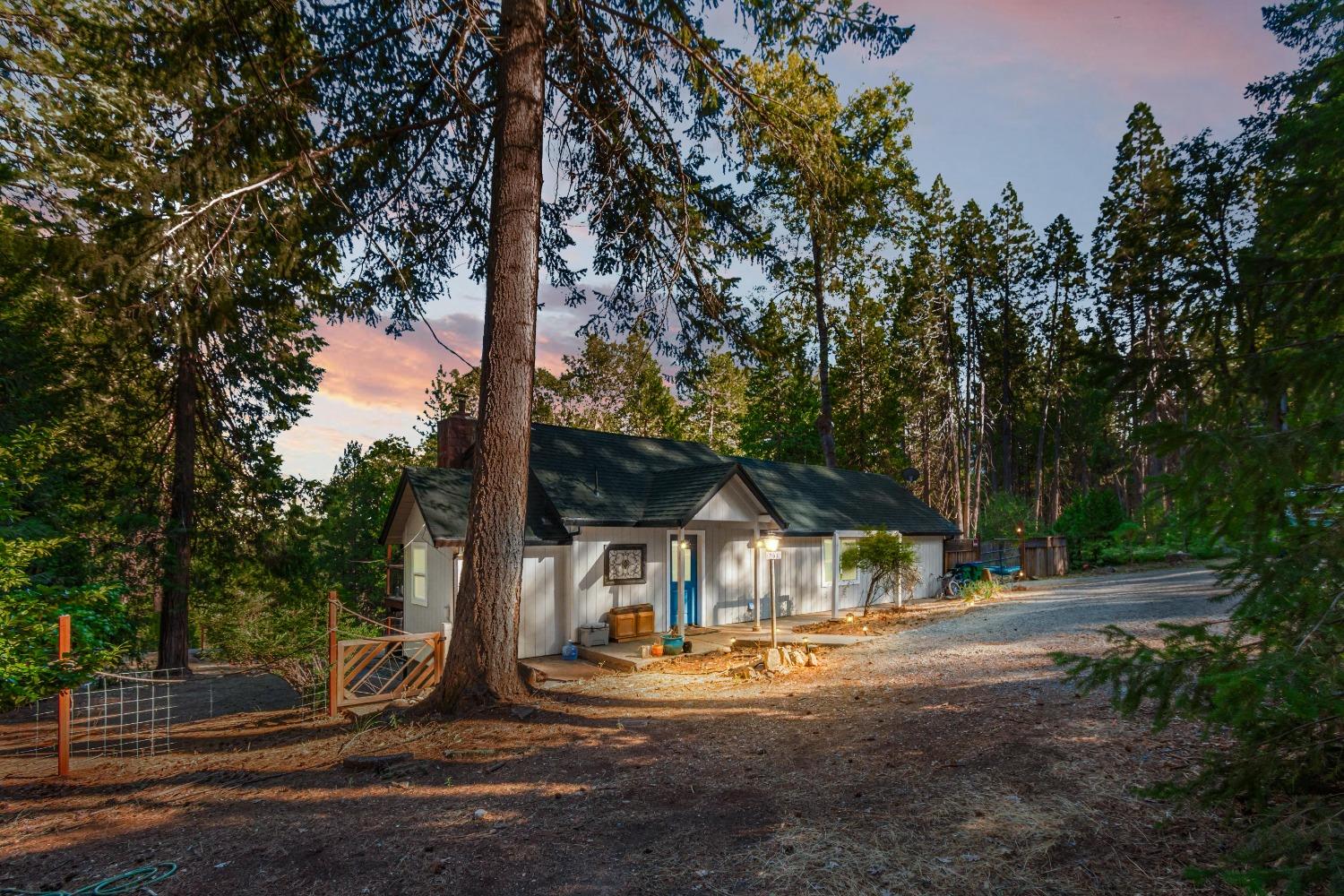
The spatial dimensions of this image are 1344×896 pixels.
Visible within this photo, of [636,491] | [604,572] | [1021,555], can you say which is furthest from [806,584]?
[1021,555]

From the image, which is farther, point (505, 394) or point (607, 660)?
point (607, 660)

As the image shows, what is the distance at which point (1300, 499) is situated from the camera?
12.1ft

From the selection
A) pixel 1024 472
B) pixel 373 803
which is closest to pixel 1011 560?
pixel 373 803

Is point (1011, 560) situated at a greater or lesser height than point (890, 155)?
lesser

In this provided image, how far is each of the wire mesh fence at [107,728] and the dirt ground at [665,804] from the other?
54cm

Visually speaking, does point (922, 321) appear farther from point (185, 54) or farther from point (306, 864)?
point (306, 864)

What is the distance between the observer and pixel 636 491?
1752cm

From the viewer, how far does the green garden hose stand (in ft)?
15.4

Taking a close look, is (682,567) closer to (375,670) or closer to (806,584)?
(806,584)

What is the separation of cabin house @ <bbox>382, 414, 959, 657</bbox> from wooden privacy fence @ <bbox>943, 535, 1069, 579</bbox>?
228 inches

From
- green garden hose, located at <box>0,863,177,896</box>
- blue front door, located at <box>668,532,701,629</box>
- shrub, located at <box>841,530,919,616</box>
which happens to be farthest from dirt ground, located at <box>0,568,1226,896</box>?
shrub, located at <box>841,530,919,616</box>

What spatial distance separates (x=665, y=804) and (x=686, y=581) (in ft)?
37.8

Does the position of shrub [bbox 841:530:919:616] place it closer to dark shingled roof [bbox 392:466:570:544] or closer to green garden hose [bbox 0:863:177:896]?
dark shingled roof [bbox 392:466:570:544]

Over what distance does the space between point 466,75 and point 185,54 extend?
148 inches
